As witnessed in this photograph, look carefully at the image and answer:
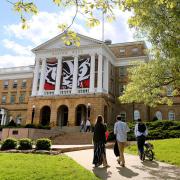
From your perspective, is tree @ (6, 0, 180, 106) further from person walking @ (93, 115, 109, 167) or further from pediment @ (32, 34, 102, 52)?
pediment @ (32, 34, 102, 52)

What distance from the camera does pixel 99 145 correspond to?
11391 millimetres

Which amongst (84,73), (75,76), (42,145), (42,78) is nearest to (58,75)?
(42,78)

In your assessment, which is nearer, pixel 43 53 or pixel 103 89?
pixel 103 89

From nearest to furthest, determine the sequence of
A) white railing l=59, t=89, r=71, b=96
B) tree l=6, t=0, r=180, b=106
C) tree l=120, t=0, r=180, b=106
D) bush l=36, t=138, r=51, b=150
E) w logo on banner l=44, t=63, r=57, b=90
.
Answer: tree l=6, t=0, r=180, b=106 → tree l=120, t=0, r=180, b=106 → bush l=36, t=138, r=51, b=150 → white railing l=59, t=89, r=71, b=96 → w logo on banner l=44, t=63, r=57, b=90

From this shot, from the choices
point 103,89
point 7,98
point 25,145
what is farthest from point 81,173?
point 7,98

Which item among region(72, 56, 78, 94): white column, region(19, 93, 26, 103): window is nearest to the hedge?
region(72, 56, 78, 94): white column

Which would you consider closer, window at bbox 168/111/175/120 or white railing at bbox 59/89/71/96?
white railing at bbox 59/89/71/96

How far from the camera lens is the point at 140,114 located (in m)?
46.2

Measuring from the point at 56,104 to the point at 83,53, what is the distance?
8887 mm

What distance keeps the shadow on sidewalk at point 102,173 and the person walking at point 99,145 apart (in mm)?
334

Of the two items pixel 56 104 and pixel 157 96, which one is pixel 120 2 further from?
pixel 56 104

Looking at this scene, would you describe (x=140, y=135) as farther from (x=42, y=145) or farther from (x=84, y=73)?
(x=84, y=73)

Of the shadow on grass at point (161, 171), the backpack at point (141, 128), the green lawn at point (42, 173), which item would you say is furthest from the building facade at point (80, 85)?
the green lawn at point (42, 173)

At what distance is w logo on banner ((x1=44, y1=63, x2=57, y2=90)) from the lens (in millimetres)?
44647
